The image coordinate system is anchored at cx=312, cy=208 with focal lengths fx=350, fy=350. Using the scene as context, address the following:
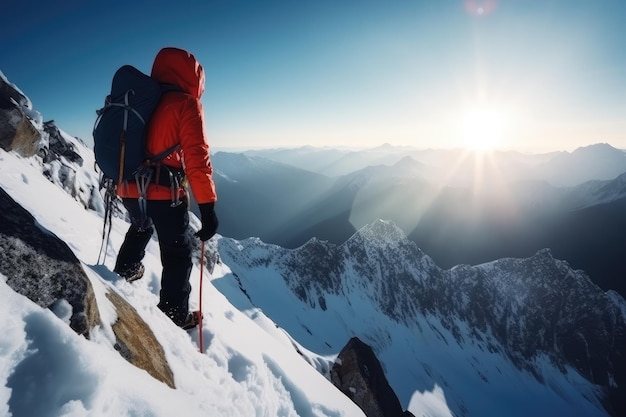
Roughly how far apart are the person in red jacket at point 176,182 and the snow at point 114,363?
59 cm

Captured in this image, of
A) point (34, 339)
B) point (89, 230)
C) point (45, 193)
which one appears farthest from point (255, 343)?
point (45, 193)

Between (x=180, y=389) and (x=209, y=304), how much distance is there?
150 inches

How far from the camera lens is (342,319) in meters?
112

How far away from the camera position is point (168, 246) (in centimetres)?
500

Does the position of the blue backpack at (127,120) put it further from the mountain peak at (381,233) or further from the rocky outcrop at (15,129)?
Answer: the mountain peak at (381,233)

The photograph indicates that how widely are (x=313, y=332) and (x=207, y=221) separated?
316 feet

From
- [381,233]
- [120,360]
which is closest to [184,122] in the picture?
[120,360]

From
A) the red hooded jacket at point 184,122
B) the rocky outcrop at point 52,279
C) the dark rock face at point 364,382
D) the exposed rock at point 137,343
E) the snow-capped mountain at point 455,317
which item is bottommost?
the snow-capped mountain at point 455,317

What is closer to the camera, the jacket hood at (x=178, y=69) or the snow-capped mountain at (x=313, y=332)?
the snow-capped mountain at (x=313, y=332)

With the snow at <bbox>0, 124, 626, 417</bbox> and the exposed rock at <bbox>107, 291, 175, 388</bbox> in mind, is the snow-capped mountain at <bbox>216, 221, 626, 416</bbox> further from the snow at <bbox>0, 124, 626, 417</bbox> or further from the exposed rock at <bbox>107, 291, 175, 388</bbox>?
the exposed rock at <bbox>107, 291, 175, 388</bbox>

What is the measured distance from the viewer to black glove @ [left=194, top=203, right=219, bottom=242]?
15.0 feet

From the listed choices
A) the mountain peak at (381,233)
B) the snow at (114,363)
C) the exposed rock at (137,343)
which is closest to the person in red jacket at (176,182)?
the snow at (114,363)

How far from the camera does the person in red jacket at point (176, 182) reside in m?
4.37

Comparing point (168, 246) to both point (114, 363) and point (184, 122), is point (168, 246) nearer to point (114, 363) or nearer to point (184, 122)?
point (184, 122)
